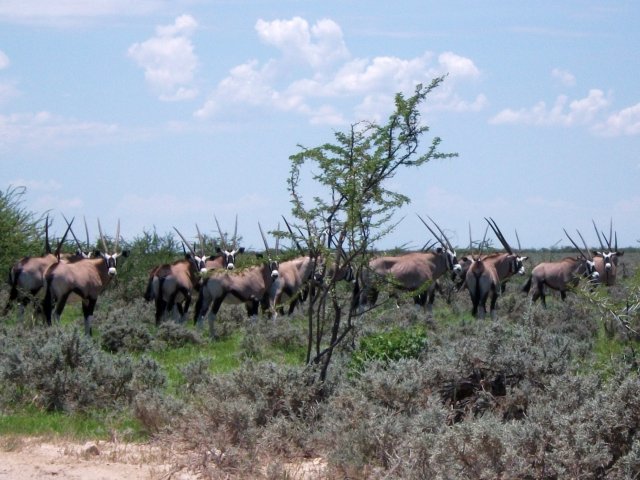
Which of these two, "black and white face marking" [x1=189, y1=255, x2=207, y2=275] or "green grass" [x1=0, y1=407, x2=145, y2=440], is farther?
"black and white face marking" [x1=189, y1=255, x2=207, y2=275]

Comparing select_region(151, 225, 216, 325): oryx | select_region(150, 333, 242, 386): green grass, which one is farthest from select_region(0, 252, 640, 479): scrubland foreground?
select_region(151, 225, 216, 325): oryx

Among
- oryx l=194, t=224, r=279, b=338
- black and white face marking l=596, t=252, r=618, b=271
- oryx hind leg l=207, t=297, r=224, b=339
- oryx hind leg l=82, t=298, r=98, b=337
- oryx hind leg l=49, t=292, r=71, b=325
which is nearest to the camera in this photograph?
oryx hind leg l=82, t=298, r=98, b=337

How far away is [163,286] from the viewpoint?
68.6 feet

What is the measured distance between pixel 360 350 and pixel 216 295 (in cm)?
879

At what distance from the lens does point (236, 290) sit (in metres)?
20.8

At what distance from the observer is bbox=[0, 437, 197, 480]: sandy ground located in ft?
25.1

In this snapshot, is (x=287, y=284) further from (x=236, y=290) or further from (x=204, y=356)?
(x=204, y=356)

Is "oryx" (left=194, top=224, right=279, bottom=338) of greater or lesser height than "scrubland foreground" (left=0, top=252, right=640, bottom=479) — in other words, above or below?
above

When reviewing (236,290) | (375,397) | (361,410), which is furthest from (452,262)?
(361,410)

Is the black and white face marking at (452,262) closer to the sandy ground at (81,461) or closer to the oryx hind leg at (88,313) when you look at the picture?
the oryx hind leg at (88,313)

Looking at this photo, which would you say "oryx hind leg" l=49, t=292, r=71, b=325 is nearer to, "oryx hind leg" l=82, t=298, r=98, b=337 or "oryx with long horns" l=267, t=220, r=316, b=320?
"oryx hind leg" l=82, t=298, r=98, b=337

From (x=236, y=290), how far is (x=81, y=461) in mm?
12727

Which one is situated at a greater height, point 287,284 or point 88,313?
point 287,284

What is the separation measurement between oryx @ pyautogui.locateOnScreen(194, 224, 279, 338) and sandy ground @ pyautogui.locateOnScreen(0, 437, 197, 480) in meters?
10.7
